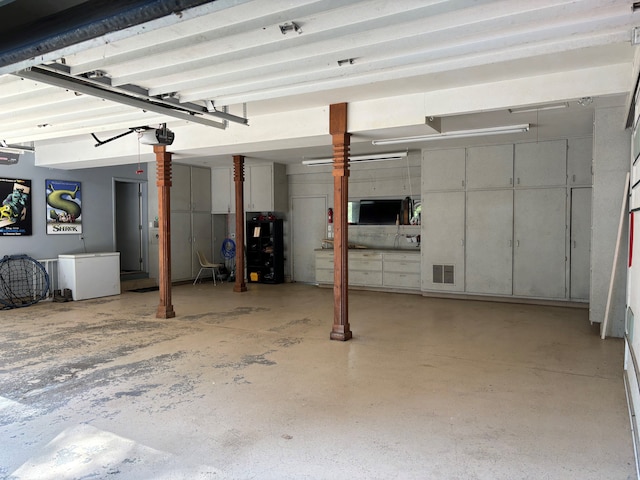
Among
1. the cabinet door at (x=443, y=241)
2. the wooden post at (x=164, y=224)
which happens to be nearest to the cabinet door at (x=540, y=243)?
the cabinet door at (x=443, y=241)

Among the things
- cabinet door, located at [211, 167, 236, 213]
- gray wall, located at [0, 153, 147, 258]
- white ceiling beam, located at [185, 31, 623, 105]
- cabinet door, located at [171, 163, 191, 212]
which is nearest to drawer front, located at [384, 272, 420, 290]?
cabinet door, located at [211, 167, 236, 213]

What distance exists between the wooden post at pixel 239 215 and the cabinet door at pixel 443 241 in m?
3.51

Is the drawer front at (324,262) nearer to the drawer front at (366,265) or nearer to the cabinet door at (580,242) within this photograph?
the drawer front at (366,265)

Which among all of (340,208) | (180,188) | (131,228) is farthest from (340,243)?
(131,228)

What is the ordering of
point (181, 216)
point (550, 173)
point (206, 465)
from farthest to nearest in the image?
point (181, 216) → point (550, 173) → point (206, 465)

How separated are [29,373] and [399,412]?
139 inches

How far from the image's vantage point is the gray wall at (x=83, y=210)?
8.41 m

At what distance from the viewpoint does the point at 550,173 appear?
758 centimetres

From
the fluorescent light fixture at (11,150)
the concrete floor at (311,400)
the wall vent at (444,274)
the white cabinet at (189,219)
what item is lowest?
the concrete floor at (311,400)

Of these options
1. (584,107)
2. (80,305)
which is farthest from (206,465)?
(80,305)

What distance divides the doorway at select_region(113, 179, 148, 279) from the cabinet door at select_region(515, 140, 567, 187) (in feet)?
25.7

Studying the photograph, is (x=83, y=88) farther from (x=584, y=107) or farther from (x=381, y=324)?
(x=584, y=107)

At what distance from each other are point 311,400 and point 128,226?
919cm

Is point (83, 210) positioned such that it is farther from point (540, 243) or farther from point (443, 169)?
point (540, 243)
